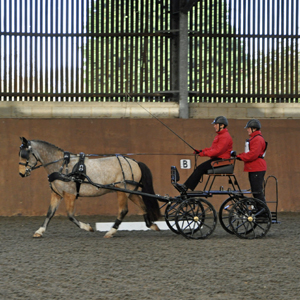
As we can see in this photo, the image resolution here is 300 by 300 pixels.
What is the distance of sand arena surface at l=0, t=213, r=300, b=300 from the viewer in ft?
16.1

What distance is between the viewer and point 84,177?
841 centimetres

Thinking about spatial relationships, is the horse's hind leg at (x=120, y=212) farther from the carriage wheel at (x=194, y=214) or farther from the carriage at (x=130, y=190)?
the carriage wheel at (x=194, y=214)

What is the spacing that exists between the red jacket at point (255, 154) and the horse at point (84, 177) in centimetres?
157

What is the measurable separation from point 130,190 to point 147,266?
253cm

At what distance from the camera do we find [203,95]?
42.4 feet

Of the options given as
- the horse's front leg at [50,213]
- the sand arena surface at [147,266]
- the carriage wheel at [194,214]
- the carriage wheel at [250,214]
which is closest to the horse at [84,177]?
the horse's front leg at [50,213]

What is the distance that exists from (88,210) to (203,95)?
384cm

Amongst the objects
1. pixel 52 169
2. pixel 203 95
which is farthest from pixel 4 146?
pixel 203 95

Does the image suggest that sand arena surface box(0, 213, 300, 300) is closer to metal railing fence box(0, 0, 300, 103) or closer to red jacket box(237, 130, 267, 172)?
red jacket box(237, 130, 267, 172)

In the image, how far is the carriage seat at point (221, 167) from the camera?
828 cm

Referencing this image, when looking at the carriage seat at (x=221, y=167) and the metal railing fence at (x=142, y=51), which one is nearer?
the carriage seat at (x=221, y=167)

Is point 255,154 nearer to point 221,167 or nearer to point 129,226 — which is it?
point 221,167

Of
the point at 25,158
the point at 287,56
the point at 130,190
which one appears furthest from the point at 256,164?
the point at 287,56

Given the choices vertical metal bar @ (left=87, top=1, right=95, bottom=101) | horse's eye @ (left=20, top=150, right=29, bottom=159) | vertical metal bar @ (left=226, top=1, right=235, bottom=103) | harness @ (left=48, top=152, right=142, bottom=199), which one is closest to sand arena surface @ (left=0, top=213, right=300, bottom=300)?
harness @ (left=48, top=152, right=142, bottom=199)
